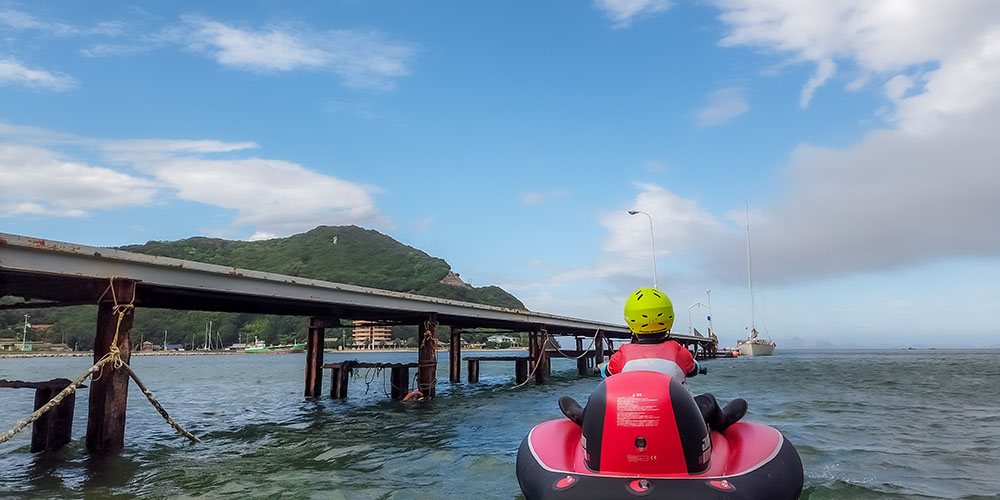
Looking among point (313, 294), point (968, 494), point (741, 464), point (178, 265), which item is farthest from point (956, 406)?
point (178, 265)

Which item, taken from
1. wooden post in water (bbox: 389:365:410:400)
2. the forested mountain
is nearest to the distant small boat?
the forested mountain

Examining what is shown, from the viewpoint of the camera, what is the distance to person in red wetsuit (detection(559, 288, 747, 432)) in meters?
5.98

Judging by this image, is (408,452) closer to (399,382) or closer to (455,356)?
(399,382)

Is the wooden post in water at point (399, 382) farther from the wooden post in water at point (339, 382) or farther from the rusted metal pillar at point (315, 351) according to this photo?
the rusted metal pillar at point (315, 351)

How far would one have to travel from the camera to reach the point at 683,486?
4.61m

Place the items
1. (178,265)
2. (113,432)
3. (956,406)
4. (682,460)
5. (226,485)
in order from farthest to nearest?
(956,406) → (178,265) → (113,432) → (226,485) → (682,460)

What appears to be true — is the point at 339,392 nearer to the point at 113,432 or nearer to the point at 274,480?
the point at 113,432

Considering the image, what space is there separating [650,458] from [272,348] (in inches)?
6658

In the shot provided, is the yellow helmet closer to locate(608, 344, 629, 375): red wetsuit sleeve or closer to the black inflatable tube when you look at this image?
locate(608, 344, 629, 375): red wetsuit sleeve

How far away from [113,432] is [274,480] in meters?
4.26

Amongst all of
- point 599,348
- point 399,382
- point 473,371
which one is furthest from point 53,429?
point 599,348

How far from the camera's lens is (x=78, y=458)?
11531mm

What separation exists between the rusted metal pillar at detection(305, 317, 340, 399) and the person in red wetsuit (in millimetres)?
19407

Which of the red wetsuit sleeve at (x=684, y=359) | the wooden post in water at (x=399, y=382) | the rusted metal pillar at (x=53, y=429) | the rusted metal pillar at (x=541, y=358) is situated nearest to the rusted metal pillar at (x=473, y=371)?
the rusted metal pillar at (x=541, y=358)
